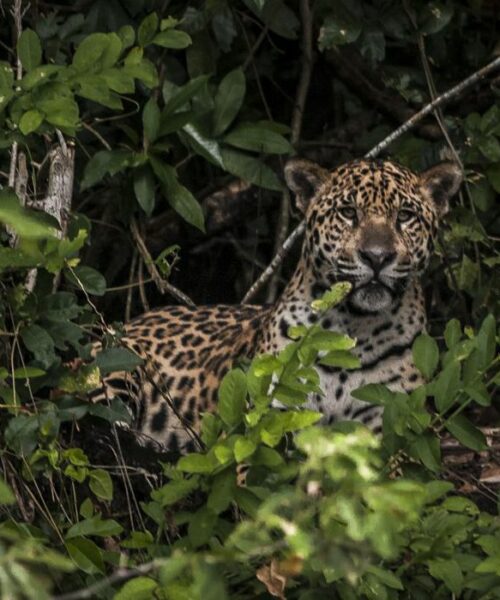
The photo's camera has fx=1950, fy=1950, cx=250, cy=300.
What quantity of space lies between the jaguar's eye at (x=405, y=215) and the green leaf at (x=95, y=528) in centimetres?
244

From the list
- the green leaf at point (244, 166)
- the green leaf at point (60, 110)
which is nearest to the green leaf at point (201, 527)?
the green leaf at point (60, 110)

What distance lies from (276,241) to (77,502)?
3.25 metres

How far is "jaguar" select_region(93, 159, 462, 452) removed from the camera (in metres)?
7.40

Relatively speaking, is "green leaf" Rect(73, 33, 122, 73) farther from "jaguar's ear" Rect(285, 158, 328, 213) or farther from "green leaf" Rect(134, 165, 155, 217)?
"jaguar's ear" Rect(285, 158, 328, 213)

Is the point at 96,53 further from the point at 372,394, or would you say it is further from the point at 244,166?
the point at 244,166

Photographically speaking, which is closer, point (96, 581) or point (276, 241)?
point (96, 581)

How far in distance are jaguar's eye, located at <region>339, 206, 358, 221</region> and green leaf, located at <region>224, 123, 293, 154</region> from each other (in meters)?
0.38

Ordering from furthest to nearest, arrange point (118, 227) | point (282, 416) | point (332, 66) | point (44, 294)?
point (332, 66)
point (118, 227)
point (44, 294)
point (282, 416)

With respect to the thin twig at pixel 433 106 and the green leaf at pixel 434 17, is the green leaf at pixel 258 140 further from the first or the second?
the green leaf at pixel 434 17

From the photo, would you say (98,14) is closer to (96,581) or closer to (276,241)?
Result: (276,241)

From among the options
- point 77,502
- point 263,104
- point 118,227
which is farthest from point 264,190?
point 77,502

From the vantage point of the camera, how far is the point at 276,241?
9250mm

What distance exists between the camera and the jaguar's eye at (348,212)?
25.0 ft

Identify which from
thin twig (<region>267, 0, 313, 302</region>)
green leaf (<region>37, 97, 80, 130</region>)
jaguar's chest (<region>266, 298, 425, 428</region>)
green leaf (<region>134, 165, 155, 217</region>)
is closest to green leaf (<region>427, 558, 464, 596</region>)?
green leaf (<region>37, 97, 80, 130</region>)
